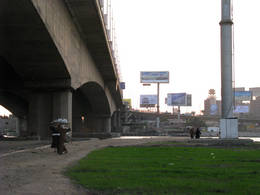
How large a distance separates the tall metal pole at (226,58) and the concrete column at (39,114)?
15.2 metres

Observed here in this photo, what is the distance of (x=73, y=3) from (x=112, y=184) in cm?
1649

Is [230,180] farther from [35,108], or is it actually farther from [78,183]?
[35,108]

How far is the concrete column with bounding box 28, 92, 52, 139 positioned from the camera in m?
28.9

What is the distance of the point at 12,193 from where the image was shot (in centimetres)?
661

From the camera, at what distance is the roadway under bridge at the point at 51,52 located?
18.2 metres

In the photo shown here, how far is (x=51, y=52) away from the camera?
865 inches

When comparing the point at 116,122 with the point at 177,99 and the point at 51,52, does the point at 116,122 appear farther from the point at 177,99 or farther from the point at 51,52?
the point at 51,52

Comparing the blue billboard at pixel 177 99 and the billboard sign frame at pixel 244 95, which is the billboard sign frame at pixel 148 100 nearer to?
the blue billboard at pixel 177 99

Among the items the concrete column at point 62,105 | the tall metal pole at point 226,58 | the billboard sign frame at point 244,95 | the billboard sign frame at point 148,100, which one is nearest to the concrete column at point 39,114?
the concrete column at point 62,105

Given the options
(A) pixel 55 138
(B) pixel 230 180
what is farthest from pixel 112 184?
(A) pixel 55 138

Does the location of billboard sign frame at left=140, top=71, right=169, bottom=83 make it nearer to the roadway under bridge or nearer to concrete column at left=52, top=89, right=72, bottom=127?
the roadway under bridge

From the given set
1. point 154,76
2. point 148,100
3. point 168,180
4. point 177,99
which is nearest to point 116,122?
point 154,76

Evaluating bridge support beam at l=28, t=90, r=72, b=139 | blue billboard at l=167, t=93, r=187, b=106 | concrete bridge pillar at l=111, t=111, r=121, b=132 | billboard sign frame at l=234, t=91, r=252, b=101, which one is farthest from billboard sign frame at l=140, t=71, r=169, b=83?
bridge support beam at l=28, t=90, r=72, b=139

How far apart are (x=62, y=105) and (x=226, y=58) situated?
598 inches
